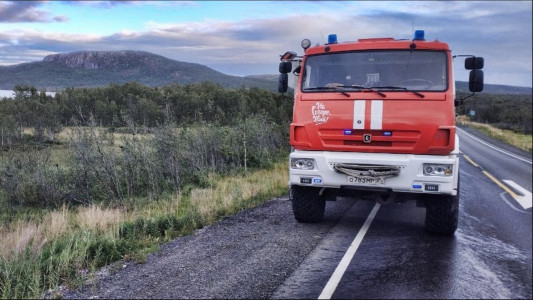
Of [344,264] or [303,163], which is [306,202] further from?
[344,264]

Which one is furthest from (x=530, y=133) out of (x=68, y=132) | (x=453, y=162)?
(x=68, y=132)

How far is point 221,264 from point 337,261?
145cm

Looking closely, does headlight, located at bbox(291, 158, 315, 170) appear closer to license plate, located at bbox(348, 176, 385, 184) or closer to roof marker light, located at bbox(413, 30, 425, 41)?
license plate, located at bbox(348, 176, 385, 184)

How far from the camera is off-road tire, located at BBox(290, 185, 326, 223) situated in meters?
7.17

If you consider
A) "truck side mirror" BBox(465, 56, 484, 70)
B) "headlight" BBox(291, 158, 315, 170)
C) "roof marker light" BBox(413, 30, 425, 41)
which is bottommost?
"headlight" BBox(291, 158, 315, 170)

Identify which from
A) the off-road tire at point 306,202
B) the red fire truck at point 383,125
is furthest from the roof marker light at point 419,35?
the off-road tire at point 306,202

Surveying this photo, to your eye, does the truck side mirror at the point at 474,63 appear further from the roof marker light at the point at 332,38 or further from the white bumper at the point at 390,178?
the roof marker light at the point at 332,38

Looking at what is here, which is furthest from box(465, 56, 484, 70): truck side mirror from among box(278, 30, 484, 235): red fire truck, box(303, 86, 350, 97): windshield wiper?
box(303, 86, 350, 97): windshield wiper

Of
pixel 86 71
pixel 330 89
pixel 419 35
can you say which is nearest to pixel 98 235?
pixel 330 89

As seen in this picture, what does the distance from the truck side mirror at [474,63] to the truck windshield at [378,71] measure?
448 mm

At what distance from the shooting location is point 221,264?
5.27 m

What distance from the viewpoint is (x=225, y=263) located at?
5.31 metres

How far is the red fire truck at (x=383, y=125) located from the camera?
236 inches

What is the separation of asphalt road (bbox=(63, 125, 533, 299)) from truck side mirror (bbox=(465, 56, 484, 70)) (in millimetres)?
2263
